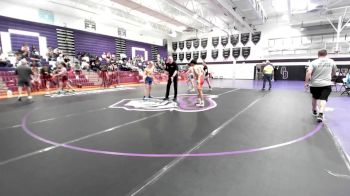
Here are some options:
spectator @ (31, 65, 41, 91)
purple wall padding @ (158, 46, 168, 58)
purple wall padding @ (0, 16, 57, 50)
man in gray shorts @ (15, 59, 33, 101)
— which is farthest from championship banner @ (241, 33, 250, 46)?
man in gray shorts @ (15, 59, 33, 101)

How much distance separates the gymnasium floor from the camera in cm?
196

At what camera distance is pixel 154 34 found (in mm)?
23281

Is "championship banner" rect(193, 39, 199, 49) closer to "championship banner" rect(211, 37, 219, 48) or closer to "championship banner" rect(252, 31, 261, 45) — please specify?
"championship banner" rect(211, 37, 219, 48)

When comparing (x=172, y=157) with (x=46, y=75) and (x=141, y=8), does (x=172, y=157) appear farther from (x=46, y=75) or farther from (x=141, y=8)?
(x=141, y=8)

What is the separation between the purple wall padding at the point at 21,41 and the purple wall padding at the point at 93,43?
289cm

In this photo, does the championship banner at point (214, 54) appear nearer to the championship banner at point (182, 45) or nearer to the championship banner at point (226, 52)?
the championship banner at point (226, 52)

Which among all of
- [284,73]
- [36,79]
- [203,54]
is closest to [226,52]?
[203,54]

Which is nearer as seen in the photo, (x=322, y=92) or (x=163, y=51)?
(x=322, y=92)

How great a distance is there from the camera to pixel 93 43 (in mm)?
17016

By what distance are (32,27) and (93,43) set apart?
4.62 meters

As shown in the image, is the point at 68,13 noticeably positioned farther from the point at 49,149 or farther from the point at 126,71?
the point at 49,149

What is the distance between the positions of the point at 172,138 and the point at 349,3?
17.7m

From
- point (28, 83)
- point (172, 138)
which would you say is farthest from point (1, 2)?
point (172, 138)

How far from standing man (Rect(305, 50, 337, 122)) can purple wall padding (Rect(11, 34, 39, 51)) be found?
15.0 metres
